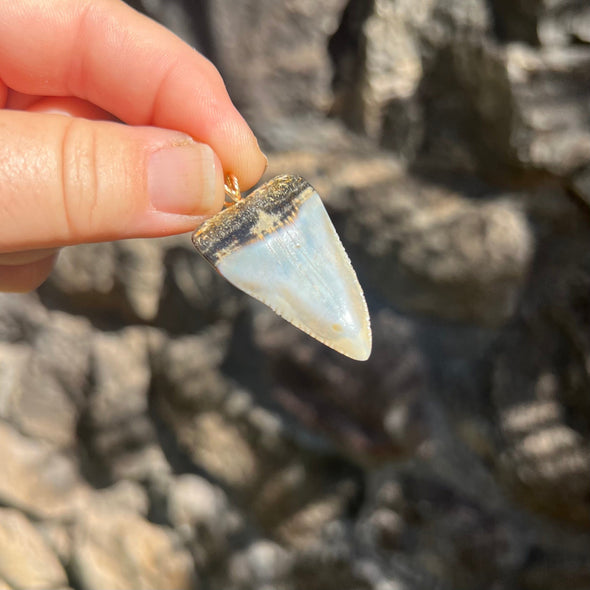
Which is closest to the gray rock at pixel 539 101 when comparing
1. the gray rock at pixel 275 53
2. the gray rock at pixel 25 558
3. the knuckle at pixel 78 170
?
the gray rock at pixel 275 53

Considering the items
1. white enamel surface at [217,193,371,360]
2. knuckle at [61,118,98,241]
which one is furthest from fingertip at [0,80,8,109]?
white enamel surface at [217,193,371,360]

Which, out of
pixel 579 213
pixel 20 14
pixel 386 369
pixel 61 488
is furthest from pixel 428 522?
pixel 20 14

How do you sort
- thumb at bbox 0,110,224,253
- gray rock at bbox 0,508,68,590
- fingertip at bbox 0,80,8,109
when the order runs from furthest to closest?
gray rock at bbox 0,508,68,590, fingertip at bbox 0,80,8,109, thumb at bbox 0,110,224,253

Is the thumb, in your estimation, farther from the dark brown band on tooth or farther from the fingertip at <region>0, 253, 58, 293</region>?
the fingertip at <region>0, 253, 58, 293</region>

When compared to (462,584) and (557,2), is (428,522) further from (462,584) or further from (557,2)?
(557,2)

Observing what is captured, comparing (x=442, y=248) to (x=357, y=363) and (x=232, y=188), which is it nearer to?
(x=357, y=363)

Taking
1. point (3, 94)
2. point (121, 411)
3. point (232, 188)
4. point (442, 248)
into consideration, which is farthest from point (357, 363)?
point (3, 94)
